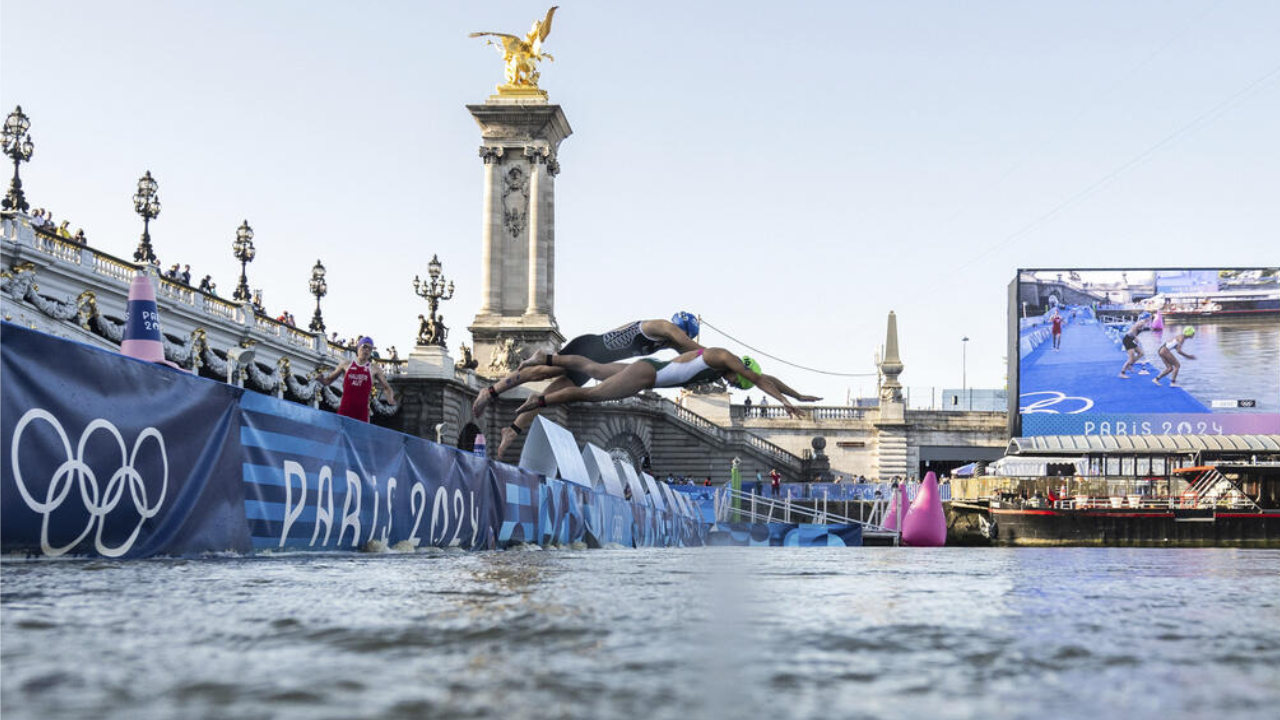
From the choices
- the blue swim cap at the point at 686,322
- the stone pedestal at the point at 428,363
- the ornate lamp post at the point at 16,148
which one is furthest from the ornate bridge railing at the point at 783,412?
the blue swim cap at the point at 686,322

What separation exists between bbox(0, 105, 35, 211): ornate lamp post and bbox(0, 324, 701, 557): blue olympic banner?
2197cm

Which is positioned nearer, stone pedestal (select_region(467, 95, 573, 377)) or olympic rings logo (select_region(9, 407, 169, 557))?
olympic rings logo (select_region(9, 407, 169, 557))

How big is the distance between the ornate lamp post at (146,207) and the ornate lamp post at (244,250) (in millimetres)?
6088

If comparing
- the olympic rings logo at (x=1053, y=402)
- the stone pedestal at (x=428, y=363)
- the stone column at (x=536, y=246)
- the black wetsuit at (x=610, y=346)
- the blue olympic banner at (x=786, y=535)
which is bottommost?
the blue olympic banner at (x=786, y=535)

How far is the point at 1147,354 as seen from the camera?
62.5 m

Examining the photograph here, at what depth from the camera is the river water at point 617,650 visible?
2.27 m

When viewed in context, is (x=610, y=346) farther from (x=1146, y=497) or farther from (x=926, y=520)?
(x=1146, y=497)

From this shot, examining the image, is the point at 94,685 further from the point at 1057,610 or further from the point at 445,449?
the point at 445,449

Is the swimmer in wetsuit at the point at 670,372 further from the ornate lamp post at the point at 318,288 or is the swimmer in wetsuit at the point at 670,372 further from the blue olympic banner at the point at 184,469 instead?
the ornate lamp post at the point at 318,288

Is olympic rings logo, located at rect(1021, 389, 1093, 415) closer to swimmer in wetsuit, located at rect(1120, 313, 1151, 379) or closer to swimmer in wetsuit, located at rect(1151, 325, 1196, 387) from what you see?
swimmer in wetsuit, located at rect(1120, 313, 1151, 379)

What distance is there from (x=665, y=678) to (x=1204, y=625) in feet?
7.14

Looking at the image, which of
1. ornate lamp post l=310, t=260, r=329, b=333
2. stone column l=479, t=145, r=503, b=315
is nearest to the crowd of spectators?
ornate lamp post l=310, t=260, r=329, b=333

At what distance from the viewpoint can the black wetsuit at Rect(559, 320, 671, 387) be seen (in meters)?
15.1

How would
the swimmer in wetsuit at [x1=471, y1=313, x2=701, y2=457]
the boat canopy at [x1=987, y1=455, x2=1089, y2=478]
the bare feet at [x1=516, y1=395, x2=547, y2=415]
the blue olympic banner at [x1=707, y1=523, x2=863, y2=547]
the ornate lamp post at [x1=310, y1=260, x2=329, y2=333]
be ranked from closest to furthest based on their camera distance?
the bare feet at [x1=516, y1=395, x2=547, y2=415], the swimmer in wetsuit at [x1=471, y1=313, x2=701, y2=457], the blue olympic banner at [x1=707, y1=523, x2=863, y2=547], the ornate lamp post at [x1=310, y1=260, x2=329, y2=333], the boat canopy at [x1=987, y1=455, x2=1089, y2=478]
